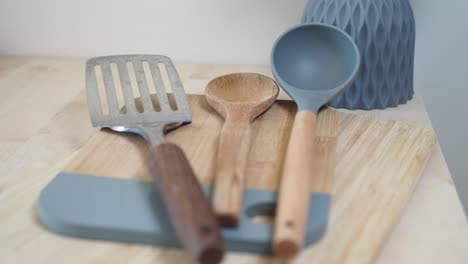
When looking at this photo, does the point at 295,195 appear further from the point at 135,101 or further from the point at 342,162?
the point at 135,101

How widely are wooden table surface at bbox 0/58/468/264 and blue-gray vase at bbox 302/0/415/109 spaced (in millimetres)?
24

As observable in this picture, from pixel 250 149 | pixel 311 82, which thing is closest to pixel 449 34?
pixel 311 82

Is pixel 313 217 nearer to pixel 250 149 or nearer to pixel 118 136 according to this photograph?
pixel 250 149

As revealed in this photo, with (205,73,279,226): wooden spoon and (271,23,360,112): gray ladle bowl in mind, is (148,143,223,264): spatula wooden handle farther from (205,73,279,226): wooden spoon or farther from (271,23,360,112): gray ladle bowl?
(271,23,360,112): gray ladle bowl

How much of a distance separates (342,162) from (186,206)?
21 centimetres

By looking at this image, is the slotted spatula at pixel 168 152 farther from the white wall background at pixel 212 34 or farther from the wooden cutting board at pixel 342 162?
the white wall background at pixel 212 34

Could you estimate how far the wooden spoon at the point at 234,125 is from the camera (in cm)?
40

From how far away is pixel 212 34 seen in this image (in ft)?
2.66

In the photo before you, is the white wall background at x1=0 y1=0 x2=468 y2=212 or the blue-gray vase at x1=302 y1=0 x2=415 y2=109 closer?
the blue-gray vase at x1=302 y1=0 x2=415 y2=109

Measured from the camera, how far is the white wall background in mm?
765

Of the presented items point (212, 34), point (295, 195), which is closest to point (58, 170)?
point (295, 195)

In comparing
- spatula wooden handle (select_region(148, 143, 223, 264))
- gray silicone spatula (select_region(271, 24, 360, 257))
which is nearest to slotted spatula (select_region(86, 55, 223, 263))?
spatula wooden handle (select_region(148, 143, 223, 264))

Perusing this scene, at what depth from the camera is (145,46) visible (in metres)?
0.83

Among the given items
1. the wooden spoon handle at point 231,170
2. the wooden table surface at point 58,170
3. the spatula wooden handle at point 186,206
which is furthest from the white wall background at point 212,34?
the spatula wooden handle at point 186,206
